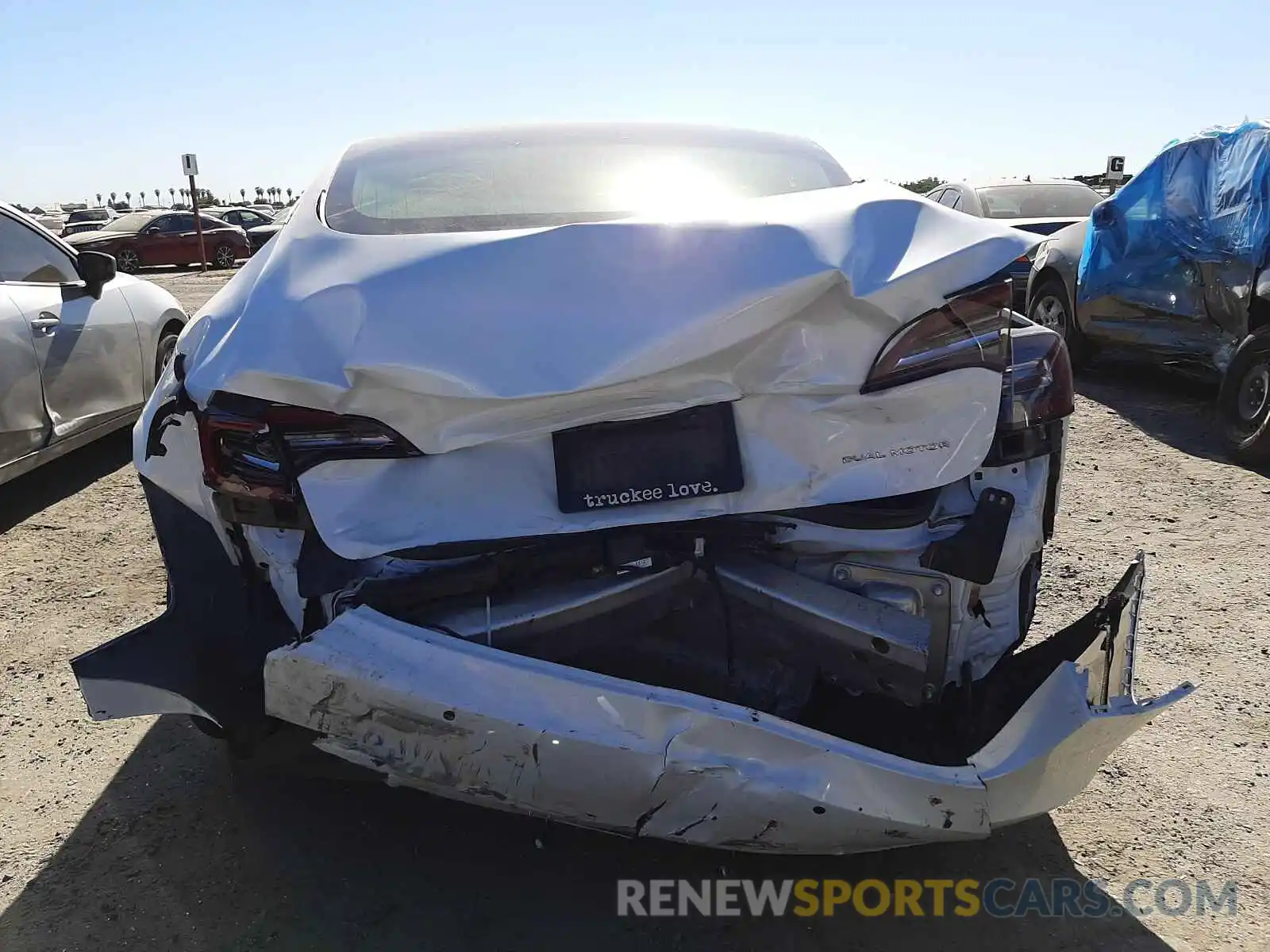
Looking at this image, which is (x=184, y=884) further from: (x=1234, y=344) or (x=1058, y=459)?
(x=1234, y=344)

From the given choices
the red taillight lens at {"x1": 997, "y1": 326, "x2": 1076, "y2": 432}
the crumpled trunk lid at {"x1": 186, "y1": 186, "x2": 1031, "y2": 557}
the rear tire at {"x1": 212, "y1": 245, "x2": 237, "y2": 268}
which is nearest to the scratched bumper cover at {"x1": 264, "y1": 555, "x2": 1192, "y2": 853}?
the crumpled trunk lid at {"x1": 186, "y1": 186, "x2": 1031, "y2": 557}

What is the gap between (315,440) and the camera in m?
1.95

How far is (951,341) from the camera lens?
79.8 inches

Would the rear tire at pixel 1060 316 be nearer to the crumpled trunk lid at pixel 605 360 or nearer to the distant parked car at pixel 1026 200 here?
the distant parked car at pixel 1026 200

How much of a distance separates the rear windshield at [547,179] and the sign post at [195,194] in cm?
1858

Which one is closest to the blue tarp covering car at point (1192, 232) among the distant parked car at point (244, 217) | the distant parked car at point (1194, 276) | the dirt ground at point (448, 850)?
the distant parked car at point (1194, 276)

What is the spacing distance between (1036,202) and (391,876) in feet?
32.2

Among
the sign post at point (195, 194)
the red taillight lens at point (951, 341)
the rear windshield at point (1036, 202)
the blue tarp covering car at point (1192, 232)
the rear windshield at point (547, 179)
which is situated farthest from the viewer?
the sign post at point (195, 194)

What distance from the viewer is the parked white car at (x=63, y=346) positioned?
435 cm

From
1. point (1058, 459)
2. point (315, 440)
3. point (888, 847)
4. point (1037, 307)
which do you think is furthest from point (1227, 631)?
point (1037, 307)

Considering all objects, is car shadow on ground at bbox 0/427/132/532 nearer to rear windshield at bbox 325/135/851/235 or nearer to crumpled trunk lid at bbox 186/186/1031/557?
rear windshield at bbox 325/135/851/235

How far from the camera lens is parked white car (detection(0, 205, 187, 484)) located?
14.3 ft
